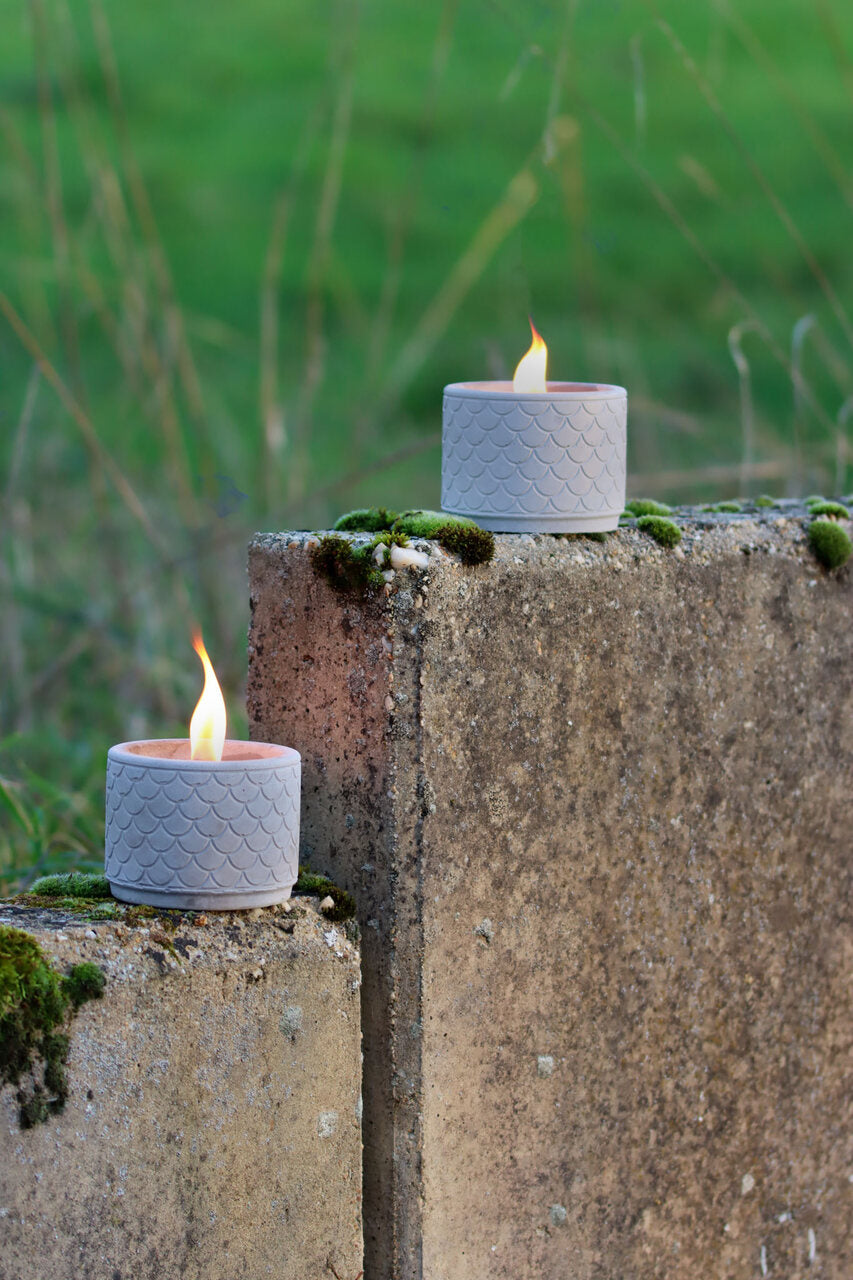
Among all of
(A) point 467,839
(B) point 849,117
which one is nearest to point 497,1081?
(A) point 467,839

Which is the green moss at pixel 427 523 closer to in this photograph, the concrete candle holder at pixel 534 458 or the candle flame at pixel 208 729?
the concrete candle holder at pixel 534 458

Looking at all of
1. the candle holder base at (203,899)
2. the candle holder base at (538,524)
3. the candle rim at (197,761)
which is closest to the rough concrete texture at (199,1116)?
the candle holder base at (203,899)

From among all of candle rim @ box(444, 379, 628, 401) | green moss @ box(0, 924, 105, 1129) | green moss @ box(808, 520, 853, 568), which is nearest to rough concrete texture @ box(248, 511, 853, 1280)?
green moss @ box(808, 520, 853, 568)

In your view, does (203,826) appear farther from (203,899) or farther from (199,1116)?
(199,1116)

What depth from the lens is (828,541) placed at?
153cm

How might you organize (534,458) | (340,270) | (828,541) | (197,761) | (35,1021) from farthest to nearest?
1. (340,270)
2. (828,541)
3. (534,458)
4. (197,761)
5. (35,1021)

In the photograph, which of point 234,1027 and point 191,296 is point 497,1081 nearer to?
point 234,1027

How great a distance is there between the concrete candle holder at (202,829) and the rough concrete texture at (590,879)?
10 cm

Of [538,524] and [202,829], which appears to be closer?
[202,829]

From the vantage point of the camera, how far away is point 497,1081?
1292 millimetres

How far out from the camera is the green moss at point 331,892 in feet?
4.00

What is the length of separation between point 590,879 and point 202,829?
0.38 m

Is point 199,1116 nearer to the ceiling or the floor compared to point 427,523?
nearer to the floor

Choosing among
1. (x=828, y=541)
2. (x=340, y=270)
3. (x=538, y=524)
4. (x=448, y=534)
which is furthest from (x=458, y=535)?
(x=340, y=270)
